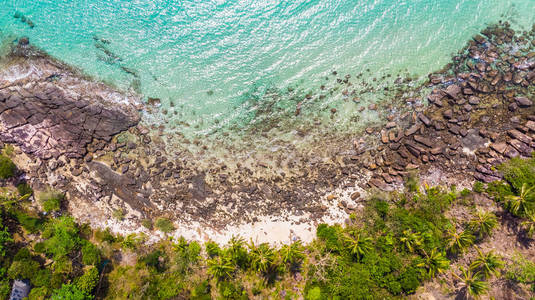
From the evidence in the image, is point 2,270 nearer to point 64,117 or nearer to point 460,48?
point 64,117

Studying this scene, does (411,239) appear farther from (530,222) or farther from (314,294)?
(314,294)

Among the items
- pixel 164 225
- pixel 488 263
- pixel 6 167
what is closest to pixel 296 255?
pixel 164 225

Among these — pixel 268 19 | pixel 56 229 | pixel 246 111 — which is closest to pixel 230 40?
pixel 268 19

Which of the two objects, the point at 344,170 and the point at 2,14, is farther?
the point at 2,14

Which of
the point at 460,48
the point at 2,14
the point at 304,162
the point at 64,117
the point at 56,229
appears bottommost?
the point at 304,162

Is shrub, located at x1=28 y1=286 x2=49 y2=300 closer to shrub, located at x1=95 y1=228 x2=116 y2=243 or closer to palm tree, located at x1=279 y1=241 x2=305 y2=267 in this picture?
shrub, located at x1=95 y1=228 x2=116 y2=243

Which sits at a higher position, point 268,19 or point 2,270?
point 268,19
